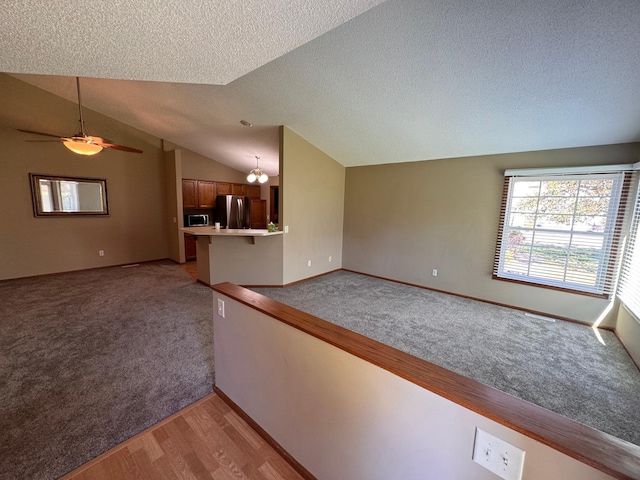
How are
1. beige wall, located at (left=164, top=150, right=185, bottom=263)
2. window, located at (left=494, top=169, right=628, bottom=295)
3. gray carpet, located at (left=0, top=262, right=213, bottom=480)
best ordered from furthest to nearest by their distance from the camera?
1. beige wall, located at (left=164, top=150, right=185, bottom=263)
2. window, located at (left=494, top=169, right=628, bottom=295)
3. gray carpet, located at (left=0, top=262, right=213, bottom=480)

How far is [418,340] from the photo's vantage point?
2840 millimetres

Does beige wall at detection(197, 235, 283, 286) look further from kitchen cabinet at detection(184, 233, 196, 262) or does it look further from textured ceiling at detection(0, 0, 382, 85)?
textured ceiling at detection(0, 0, 382, 85)

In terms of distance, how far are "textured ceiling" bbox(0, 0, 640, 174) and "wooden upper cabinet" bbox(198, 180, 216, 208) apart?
227cm

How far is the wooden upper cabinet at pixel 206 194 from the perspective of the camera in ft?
21.4

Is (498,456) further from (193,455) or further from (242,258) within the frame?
(242,258)

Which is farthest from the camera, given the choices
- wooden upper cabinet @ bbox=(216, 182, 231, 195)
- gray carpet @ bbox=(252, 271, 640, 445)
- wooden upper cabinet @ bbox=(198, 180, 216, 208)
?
wooden upper cabinet @ bbox=(216, 182, 231, 195)

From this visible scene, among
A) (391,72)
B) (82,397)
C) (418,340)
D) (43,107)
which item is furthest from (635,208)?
(43,107)

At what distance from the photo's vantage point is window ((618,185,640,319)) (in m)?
2.76

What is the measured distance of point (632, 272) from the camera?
289cm

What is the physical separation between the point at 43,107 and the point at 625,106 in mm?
8187

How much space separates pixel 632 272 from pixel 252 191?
25.3 feet

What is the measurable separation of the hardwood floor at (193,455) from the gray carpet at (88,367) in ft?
0.45

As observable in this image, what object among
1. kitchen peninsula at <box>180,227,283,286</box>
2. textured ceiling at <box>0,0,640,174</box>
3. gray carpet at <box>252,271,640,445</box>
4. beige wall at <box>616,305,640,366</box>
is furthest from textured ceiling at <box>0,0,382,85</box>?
beige wall at <box>616,305,640,366</box>

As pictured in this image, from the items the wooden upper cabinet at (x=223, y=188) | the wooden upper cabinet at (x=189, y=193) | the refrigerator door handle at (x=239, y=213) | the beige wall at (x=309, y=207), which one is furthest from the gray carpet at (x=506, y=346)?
the wooden upper cabinet at (x=223, y=188)
